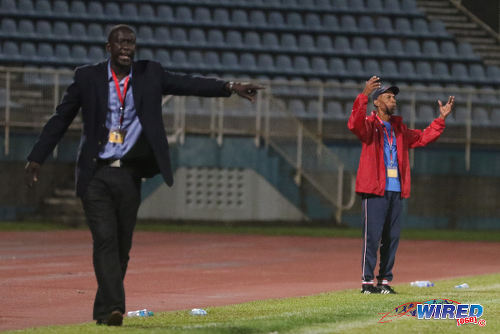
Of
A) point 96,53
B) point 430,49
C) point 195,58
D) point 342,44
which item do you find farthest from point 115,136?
point 430,49

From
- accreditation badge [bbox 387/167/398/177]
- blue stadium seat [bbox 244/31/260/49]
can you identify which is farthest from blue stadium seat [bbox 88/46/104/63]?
accreditation badge [bbox 387/167/398/177]

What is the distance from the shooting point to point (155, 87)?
297 inches

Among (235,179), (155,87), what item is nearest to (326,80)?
(235,179)

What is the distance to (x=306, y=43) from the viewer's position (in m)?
28.2

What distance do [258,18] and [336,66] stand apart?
2.38 m

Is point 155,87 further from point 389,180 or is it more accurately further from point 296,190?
point 296,190

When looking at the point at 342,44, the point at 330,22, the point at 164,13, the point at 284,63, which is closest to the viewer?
the point at 284,63

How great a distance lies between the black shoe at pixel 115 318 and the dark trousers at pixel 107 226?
34 mm

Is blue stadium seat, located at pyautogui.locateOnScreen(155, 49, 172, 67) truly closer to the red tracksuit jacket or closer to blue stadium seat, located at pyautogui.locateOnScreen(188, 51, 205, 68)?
blue stadium seat, located at pyautogui.locateOnScreen(188, 51, 205, 68)

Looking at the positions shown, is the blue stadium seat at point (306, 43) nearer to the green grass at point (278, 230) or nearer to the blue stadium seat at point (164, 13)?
the blue stadium seat at point (164, 13)

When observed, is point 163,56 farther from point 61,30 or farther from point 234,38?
point 61,30

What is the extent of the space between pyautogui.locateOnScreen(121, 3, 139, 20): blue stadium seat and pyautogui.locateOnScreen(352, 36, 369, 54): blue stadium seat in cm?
548

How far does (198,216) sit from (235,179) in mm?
1110

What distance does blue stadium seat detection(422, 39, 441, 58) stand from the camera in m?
28.4
